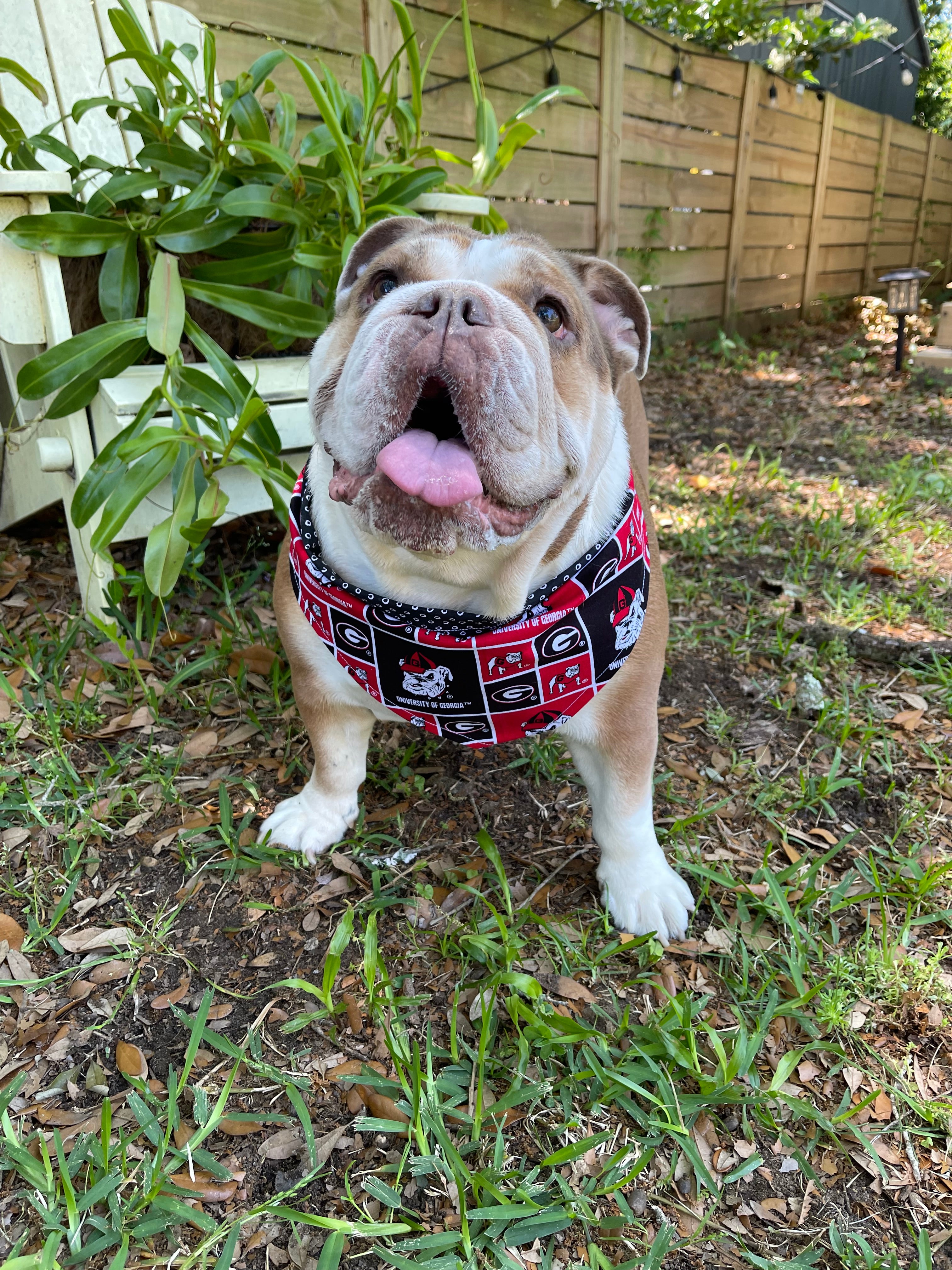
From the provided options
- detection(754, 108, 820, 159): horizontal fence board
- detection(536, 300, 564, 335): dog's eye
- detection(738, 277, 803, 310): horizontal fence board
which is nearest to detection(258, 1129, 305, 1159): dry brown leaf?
detection(536, 300, 564, 335): dog's eye

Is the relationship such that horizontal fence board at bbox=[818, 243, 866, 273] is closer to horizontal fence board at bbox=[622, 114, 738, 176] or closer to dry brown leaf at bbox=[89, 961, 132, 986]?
horizontal fence board at bbox=[622, 114, 738, 176]

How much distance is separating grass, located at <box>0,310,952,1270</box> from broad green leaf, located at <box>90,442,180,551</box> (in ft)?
1.41

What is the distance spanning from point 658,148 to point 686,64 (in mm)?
859

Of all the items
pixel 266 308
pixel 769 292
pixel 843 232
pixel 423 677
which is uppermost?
pixel 843 232

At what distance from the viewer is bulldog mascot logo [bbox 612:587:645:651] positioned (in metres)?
1.88

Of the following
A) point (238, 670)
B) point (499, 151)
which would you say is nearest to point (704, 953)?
point (238, 670)

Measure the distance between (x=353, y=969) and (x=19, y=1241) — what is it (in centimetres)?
74

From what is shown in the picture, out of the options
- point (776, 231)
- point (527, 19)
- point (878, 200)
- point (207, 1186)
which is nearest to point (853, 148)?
point (878, 200)

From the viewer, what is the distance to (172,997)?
1817mm

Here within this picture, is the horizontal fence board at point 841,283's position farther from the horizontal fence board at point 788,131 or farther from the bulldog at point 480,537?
the bulldog at point 480,537

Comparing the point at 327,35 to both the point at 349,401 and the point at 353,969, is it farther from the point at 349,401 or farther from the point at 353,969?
the point at 353,969

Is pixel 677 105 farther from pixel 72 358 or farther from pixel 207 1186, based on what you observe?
pixel 207 1186

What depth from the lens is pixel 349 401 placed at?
1485 millimetres

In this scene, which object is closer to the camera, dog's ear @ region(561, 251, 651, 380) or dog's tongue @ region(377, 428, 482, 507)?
→ dog's tongue @ region(377, 428, 482, 507)
